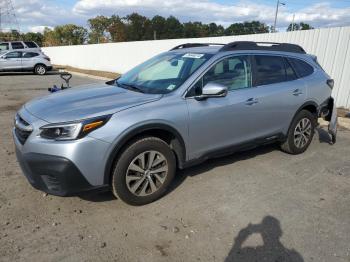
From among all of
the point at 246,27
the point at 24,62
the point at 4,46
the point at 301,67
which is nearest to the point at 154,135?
the point at 301,67

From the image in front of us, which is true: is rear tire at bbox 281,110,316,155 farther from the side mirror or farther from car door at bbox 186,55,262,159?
the side mirror

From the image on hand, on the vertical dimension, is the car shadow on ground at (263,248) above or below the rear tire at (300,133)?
below

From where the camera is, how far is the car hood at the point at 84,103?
358cm

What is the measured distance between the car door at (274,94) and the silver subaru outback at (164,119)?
2cm

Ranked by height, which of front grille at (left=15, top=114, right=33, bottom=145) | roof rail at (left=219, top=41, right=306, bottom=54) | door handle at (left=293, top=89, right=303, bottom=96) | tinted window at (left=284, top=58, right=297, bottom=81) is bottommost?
front grille at (left=15, top=114, right=33, bottom=145)

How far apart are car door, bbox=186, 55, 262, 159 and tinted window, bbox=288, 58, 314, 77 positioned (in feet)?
3.75

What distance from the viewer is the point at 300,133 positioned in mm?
5719

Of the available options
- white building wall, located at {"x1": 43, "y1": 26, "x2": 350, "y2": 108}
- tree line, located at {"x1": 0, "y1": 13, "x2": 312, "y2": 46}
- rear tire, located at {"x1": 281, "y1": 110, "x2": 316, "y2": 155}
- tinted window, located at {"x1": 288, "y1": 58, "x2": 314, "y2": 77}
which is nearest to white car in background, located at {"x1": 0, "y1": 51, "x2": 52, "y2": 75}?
white building wall, located at {"x1": 43, "y1": 26, "x2": 350, "y2": 108}

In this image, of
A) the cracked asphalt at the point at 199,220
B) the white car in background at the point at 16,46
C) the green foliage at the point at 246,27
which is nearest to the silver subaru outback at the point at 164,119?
the cracked asphalt at the point at 199,220

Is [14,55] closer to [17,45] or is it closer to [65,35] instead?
[17,45]

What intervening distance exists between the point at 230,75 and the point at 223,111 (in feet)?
1.84

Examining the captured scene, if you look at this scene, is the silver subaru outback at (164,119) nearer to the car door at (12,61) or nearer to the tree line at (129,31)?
the car door at (12,61)

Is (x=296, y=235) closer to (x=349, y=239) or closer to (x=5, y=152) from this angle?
(x=349, y=239)

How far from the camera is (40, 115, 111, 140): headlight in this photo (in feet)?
11.2
